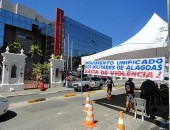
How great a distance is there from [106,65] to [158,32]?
3.63m

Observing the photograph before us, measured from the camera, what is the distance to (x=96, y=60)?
42.7ft

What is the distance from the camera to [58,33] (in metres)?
40.7

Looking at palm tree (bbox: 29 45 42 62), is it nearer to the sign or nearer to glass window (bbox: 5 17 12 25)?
glass window (bbox: 5 17 12 25)

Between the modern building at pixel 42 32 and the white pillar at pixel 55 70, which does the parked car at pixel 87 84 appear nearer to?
the white pillar at pixel 55 70

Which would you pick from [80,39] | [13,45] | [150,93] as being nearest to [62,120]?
[150,93]

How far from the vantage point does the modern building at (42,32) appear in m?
47.9

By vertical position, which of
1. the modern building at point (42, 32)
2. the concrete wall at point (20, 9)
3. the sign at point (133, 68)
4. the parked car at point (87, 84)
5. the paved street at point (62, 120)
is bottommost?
the paved street at point (62, 120)

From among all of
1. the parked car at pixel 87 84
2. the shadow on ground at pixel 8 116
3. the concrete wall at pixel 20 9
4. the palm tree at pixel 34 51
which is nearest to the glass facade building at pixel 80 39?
the palm tree at pixel 34 51

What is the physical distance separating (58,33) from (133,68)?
32.6 meters

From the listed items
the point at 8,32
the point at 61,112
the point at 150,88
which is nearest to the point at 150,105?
the point at 150,88

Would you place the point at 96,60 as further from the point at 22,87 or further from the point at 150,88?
the point at 22,87

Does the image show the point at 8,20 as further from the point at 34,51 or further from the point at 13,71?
the point at 13,71

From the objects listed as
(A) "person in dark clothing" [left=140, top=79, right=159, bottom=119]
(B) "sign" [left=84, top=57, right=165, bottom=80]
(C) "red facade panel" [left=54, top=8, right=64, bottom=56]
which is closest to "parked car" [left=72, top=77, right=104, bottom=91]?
(B) "sign" [left=84, top=57, right=165, bottom=80]

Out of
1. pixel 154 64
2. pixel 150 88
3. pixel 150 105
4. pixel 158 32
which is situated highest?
pixel 158 32
